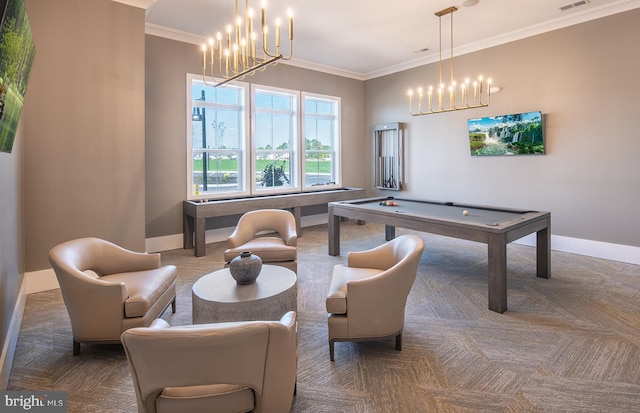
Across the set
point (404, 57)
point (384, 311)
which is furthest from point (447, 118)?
point (384, 311)

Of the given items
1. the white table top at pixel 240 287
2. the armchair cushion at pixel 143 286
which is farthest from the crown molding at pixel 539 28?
the armchair cushion at pixel 143 286

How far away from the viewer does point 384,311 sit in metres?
2.51

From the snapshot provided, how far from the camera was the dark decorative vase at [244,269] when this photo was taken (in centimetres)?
268

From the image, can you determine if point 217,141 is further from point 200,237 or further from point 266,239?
point 266,239

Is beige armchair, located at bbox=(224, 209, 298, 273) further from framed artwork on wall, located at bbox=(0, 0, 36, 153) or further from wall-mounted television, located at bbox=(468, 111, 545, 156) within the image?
wall-mounted television, located at bbox=(468, 111, 545, 156)

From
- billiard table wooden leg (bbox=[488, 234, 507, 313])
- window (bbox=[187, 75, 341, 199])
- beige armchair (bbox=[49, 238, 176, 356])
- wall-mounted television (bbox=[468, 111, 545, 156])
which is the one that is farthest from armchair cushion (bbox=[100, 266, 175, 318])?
wall-mounted television (bbox=[468, 111, 545, 156])

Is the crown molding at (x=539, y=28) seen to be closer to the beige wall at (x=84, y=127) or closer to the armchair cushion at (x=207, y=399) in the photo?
the beige wall at (x=84, y=127)

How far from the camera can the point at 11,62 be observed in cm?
201

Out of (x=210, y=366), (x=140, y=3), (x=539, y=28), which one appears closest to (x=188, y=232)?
(x=140, y=3)

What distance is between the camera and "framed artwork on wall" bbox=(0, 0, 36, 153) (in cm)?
179

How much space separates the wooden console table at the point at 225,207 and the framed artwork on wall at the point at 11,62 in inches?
118

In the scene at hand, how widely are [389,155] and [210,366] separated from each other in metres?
6.81

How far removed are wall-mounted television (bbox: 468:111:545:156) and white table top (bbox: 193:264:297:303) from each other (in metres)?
4.54

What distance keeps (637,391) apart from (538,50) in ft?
16.4
